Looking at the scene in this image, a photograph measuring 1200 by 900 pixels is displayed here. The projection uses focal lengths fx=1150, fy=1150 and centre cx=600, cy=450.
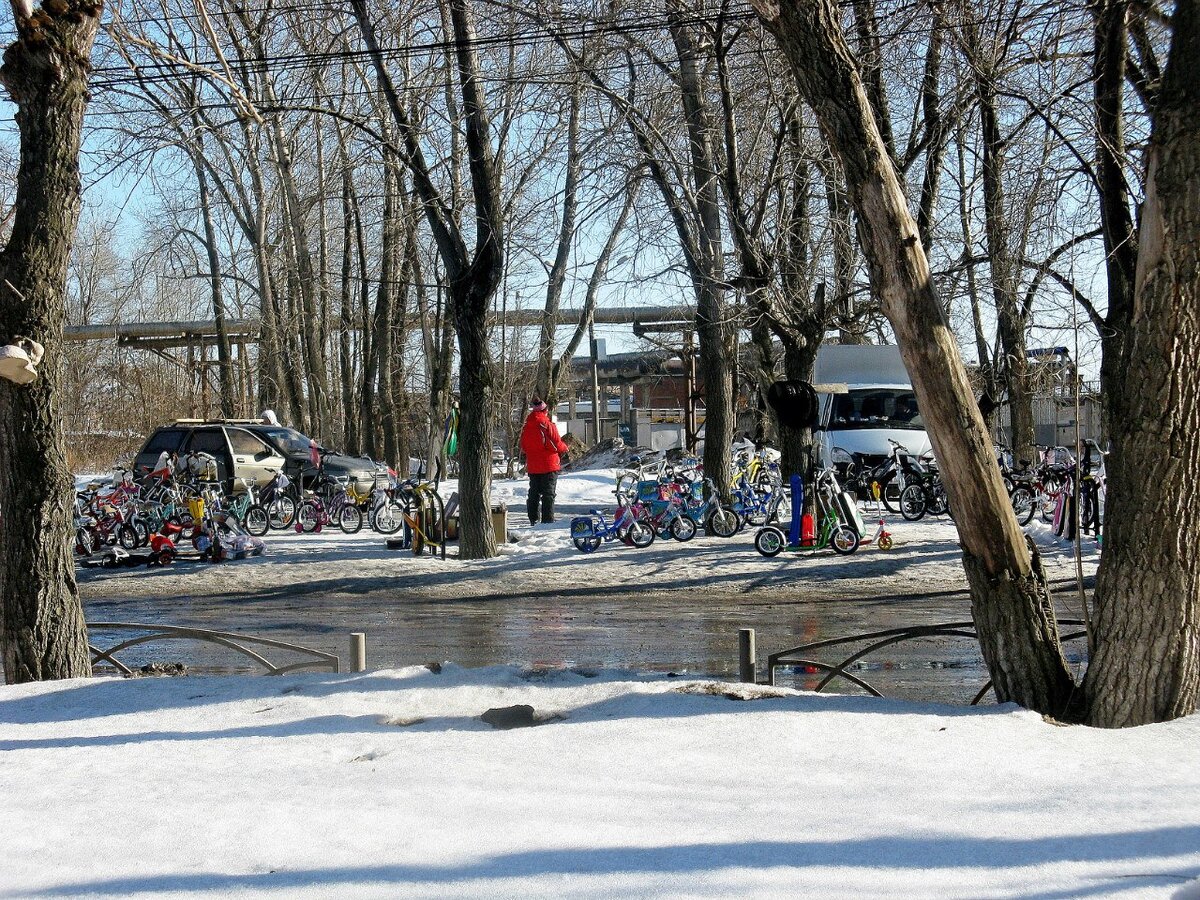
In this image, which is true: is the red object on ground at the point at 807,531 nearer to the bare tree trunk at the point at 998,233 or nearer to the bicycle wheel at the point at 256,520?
the bare tree trunk at the point at 998,233

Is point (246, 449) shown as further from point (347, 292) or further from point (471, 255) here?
point (347, 292)

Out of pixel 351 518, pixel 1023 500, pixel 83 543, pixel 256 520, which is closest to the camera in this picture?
pixel 83 543

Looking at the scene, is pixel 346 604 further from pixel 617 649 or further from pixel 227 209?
pixel 227 209

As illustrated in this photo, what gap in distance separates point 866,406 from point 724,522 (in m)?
8.10

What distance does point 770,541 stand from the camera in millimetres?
15578

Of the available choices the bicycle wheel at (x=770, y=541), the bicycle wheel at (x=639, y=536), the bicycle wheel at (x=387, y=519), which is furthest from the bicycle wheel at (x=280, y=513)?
the bicycle wheel at (x=770, y=541)

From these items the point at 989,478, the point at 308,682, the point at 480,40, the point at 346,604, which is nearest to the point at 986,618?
the point at 989,478

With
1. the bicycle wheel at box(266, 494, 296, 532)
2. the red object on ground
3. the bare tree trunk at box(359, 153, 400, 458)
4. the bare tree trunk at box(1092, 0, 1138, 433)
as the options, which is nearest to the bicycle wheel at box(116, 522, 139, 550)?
the bicycle wheel at box(266, 494, 296, 532)

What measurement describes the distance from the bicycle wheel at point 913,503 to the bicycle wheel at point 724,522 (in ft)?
14.1

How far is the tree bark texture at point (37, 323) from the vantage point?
7203 millimetres

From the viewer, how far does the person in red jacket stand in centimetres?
1859

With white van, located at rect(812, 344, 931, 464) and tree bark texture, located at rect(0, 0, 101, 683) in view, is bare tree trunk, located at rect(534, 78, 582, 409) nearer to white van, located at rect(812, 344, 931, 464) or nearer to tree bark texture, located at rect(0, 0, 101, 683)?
white van, located at rect(812, 344, 931, 464)

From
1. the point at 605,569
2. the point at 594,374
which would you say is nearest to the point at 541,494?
the point at 605,569

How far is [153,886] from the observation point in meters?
3.76
